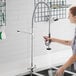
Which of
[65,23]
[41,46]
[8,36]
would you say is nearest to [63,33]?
[65,23]

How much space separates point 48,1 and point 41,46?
0.46 metres

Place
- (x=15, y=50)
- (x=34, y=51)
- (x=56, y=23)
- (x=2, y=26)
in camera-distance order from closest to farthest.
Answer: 1. (x=2, y=26)
2. (x=15, y=50)
3. (x=34, y=51)
4. (x=56, y=23)

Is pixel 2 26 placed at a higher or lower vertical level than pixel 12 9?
lower

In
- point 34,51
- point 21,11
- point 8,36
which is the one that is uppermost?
point 21,11

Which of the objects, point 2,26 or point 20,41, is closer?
point 2,26

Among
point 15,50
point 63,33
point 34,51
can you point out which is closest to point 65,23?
point 63,33

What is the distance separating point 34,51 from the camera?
A: 2.26 m

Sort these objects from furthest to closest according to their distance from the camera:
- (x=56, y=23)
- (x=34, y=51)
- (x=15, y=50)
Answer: (x=56, y=23)
(x=34, y=51)
(x=15, y=50)

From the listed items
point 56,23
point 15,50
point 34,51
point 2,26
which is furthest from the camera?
point 56,23

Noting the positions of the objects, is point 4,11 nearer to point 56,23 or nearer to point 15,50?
point 15,50

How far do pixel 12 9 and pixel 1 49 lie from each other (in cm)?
Result: 36

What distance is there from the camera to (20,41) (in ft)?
6.96

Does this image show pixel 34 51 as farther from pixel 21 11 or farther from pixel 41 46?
pixel 21 11

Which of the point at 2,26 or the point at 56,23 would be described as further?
the point at 56,23
